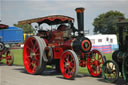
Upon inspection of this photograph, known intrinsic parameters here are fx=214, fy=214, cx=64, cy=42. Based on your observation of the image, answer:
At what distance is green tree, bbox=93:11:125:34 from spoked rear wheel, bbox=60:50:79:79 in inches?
1659

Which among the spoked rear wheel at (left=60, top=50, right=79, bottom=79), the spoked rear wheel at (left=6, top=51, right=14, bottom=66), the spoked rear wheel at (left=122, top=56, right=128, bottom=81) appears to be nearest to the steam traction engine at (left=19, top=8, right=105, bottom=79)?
the spoked rear wheel at (left=60, top=50, right=79, bottom=79)

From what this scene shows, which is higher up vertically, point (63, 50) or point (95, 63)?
point (63, 50)

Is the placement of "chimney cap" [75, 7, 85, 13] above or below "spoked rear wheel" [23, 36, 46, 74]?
above

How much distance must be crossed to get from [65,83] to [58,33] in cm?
254

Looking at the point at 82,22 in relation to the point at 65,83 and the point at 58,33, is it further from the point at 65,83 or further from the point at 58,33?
the point at 65,83

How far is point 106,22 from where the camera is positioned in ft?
168

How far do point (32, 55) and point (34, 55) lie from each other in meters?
0.16

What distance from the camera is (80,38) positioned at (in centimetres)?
761

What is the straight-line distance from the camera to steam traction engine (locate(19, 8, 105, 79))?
740 centimetres

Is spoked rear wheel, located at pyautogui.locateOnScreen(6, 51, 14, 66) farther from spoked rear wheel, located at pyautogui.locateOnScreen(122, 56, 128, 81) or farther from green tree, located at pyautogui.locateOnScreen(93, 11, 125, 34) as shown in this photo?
green tree, located at pyautogui.locateOnScreen(93, 11, 125, 34)

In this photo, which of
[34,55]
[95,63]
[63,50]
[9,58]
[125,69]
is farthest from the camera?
[9,58]

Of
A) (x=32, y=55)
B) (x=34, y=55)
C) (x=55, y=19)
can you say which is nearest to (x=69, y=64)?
(x=34, y=55)

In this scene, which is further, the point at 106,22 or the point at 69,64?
the point at 106,22

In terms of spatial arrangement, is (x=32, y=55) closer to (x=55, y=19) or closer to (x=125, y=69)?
(x=55, y=19)
